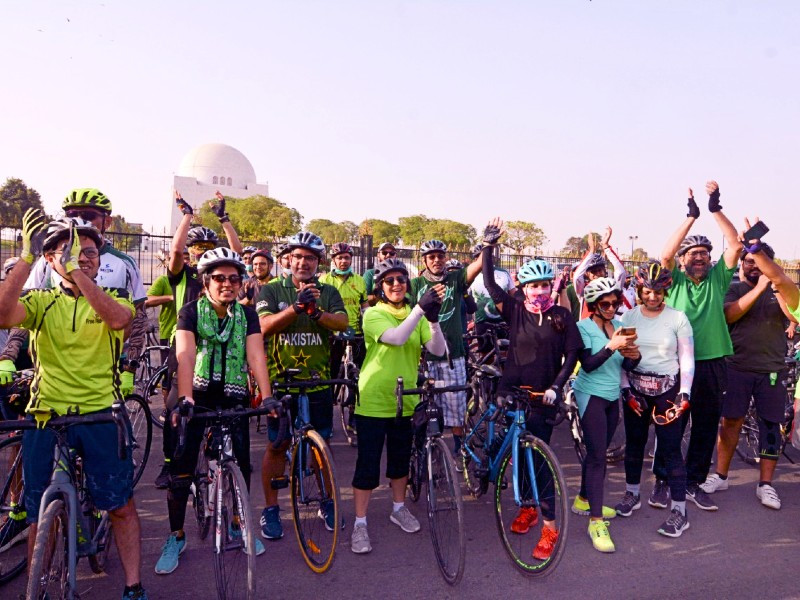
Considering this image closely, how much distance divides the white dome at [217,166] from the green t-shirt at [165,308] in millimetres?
106690

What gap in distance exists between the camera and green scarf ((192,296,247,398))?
12.6 ft

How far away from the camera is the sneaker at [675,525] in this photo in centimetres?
465

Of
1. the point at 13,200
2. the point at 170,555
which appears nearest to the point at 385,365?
the point at 170,555

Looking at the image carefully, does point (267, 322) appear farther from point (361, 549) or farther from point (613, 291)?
point (613, 291)

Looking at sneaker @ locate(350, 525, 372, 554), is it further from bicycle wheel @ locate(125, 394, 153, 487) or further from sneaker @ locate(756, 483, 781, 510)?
sneaker @ locate(756, 483, 781, 510)

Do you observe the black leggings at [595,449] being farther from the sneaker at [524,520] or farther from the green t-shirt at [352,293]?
the green t-shirt at [352,293]

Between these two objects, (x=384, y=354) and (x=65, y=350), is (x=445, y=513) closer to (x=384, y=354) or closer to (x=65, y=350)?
(x=384, y=354)

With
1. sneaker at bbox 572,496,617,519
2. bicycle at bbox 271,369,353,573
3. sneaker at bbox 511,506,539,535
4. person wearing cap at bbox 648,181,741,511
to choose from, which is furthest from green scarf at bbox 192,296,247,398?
person wearing cap at bbox 648,181,741,511

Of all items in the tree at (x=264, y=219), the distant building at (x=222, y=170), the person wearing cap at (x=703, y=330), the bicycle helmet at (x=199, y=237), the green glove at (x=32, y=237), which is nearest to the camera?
the green glove at (x=32, y=237)

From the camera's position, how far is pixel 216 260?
3.78 m

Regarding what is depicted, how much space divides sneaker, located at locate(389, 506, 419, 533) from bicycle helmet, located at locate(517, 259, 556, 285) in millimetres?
2087

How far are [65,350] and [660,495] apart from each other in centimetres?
495

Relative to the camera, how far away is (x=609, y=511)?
5039 millimetres

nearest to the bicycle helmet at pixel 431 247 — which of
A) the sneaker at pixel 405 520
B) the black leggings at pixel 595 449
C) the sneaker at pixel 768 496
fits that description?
the black leggings at pixel 595 449
